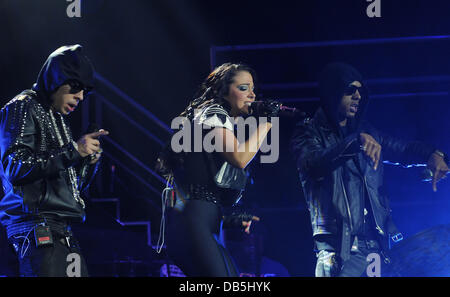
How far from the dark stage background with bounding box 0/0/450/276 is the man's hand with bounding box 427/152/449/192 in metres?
1.32

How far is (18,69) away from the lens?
18.3 ft

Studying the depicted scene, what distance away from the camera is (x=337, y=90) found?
429 cm

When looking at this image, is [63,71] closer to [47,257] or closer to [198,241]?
[47,257]

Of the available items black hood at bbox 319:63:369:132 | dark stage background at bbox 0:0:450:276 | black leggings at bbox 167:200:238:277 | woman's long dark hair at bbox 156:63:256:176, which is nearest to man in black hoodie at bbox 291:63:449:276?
black hood at bbox 319:63:369:132

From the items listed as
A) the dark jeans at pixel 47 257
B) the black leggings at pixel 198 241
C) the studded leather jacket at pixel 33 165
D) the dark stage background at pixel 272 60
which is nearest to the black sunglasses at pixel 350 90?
the dark stage background at pixel 272 60

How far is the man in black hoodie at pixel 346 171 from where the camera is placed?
389 centimetres

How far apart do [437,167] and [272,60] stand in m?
1.82

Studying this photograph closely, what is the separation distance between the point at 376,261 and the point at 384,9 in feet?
6.78

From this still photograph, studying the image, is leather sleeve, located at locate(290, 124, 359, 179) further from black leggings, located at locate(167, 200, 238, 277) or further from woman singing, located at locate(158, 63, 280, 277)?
black leggings, located at locate(167, 200, 238, 277)

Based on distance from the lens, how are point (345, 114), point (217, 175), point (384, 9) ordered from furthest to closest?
point (384, 9) < point (345, 114) < point (217, 175)

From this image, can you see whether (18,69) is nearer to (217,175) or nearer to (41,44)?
(41,44)

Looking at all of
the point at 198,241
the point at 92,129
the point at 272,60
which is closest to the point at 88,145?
the point at 92,129
